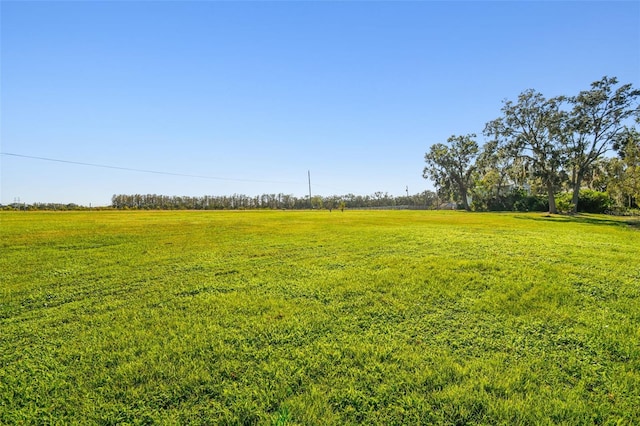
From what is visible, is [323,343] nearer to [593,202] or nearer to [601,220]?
[601,220]

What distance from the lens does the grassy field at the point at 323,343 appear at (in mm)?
2533

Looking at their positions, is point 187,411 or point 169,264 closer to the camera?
point 187,411

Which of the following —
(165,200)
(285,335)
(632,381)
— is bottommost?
(632,381)

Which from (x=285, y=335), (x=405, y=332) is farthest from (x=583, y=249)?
(x=285, y=335)

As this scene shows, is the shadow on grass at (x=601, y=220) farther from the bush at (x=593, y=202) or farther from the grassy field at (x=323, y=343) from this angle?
the grassy field at (x=323, y=343)

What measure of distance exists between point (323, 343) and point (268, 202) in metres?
81.1

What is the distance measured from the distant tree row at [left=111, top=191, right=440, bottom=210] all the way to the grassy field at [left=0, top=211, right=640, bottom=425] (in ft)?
199

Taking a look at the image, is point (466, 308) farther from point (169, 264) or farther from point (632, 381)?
point (169, 264)

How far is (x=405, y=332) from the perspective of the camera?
3799mm

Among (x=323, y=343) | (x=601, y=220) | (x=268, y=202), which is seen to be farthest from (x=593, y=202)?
(x=268, y=202)

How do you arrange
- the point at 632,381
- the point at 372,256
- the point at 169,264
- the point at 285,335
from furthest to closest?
the point at 372,256 → the point at 169,264 → the point at 285,335 → the point at 632,381

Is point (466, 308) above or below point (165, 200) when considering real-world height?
below

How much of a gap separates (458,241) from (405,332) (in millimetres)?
7167

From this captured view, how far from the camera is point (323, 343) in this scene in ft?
11.6
